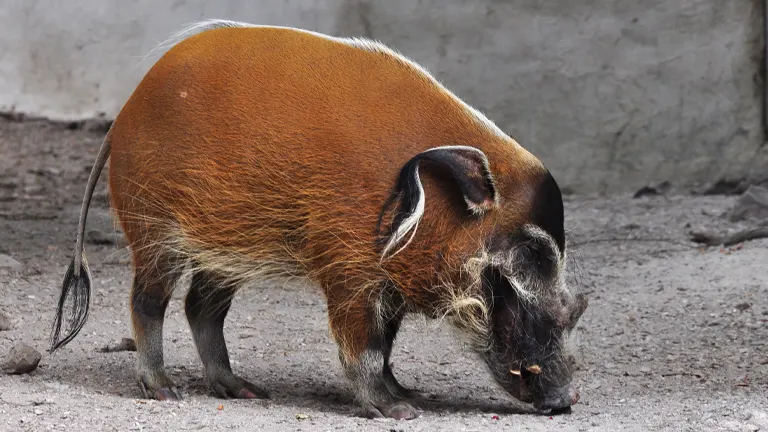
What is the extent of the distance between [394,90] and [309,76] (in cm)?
32

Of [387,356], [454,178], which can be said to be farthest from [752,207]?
[454,178]

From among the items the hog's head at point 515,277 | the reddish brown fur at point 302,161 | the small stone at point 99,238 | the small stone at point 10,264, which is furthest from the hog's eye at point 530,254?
the small stone at point 99,238

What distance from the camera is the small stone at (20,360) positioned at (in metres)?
4.51

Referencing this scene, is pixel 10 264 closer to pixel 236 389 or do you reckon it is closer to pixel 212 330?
pixel 212 330

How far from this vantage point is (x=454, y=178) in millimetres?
4109

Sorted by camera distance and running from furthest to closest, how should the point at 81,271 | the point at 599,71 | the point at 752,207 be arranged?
the point at 599,71
the point at 752,207
the point at 81,271

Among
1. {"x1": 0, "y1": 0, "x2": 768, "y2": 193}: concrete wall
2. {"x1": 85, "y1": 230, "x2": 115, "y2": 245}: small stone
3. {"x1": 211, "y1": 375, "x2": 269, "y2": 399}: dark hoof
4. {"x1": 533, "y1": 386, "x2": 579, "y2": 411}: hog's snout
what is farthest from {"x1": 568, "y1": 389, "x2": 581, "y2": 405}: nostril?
{"x1": 0, "y1": 0, "x2": 768, "y2": 193}: concrete wall

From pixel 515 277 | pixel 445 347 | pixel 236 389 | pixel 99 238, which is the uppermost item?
pixel 515 277

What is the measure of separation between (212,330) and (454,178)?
130cm

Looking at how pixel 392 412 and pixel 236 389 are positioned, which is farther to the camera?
pixel 236 389

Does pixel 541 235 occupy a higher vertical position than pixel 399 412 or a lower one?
higher

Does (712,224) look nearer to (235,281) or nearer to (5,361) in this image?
(235,281)

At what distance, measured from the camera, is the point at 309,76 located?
4309 millimetres

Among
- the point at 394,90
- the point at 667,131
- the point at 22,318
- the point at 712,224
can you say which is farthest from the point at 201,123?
the point at 667,131
